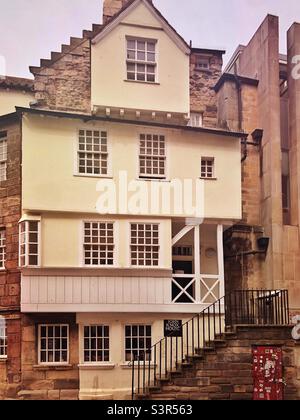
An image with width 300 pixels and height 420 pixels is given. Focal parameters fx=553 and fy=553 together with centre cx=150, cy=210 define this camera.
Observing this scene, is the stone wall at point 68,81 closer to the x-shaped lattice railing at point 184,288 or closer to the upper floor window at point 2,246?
the upper floor window at point 2,246

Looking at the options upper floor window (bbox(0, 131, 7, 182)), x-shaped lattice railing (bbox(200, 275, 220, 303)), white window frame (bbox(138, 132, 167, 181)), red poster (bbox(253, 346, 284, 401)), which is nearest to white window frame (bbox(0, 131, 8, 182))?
upper floor window (bbox(0, 131, 7, 182))

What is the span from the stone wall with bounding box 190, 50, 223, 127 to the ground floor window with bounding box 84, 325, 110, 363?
2470 mm

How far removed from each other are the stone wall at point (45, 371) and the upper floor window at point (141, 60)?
8.40 feet

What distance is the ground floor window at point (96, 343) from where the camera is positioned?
550cm

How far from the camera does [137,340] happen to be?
5.61 m

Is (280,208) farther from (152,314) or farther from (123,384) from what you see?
(123,384)

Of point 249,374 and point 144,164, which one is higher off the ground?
point 144,164

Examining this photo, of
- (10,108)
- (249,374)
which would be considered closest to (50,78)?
Answer: (10,108)

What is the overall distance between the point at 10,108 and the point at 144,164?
147 cm

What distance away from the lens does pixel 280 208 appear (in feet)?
19.8

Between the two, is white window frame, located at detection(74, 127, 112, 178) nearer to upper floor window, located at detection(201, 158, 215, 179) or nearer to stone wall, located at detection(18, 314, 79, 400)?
upper floor window, located at detection(201, 158, 215, 179)

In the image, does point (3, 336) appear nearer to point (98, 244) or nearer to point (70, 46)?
point (98, 244)

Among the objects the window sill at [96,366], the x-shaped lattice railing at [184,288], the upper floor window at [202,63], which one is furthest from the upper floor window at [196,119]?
the window sill at [96,366]

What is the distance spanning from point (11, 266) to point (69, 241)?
0.61 meters
